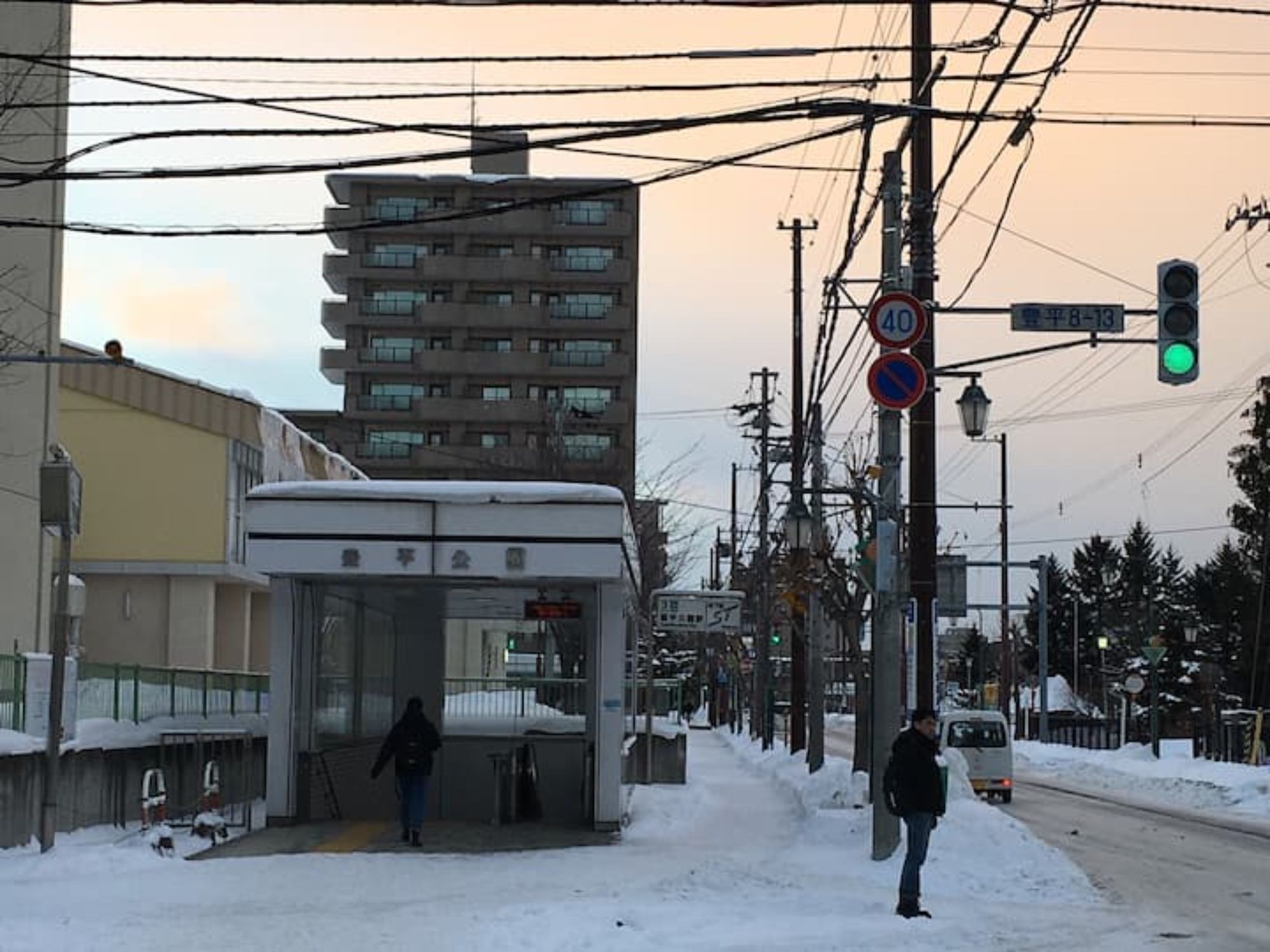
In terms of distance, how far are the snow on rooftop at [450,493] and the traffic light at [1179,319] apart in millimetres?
6061

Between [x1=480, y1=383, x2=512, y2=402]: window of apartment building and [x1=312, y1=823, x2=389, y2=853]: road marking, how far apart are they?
72689 millimetres

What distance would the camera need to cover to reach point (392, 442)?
3622 inches

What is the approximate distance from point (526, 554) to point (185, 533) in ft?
77.4

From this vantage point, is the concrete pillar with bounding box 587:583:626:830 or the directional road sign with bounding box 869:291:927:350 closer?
the directional road sign with bounding box 869:291:927:350

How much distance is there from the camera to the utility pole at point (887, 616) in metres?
18.2

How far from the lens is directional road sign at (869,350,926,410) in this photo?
17.7 meters

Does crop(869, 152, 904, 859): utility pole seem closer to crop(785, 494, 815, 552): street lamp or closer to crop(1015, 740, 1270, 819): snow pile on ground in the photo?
crop(785, 494, 815, 552): street lamp

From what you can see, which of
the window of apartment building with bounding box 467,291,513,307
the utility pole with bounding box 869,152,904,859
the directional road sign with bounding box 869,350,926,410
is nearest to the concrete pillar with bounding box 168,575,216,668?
the utility pole with bounding box 869,152,904,859

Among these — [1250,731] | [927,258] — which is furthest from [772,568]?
[927,258]

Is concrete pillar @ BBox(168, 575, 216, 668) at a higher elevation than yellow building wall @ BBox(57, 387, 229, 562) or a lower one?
lower

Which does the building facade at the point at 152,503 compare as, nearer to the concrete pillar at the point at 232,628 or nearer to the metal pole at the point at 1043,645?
the concrete pillar at the point at 232,628

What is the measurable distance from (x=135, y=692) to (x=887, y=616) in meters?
10.2

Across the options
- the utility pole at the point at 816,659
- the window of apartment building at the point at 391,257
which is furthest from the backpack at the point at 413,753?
the window of apartment building at the point at 391,257

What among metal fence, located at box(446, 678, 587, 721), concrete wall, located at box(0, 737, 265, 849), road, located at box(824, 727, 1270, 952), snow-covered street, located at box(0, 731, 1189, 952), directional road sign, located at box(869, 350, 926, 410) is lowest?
road, located at box(824, 727, 1270, 952)
